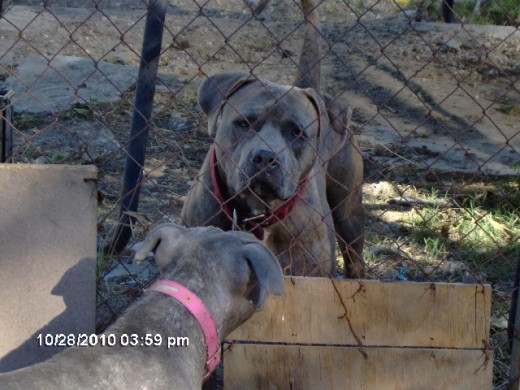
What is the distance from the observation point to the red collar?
4.34m

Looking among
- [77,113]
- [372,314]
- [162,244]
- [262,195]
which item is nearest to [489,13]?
[77,113]

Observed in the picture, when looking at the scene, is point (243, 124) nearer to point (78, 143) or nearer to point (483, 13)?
point (78, 143)

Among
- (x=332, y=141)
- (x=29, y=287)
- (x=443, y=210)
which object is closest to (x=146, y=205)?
(x=332, y=141)

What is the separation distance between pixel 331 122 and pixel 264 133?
0.52 meters

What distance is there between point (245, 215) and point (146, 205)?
1.90 m

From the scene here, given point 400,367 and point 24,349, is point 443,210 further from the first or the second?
point 24,349

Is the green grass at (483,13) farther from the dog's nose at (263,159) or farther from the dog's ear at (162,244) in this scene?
the dog's ear at (162,244)

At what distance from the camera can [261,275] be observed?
3.02 meters

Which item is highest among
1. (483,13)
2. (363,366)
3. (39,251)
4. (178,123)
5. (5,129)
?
(5,129)

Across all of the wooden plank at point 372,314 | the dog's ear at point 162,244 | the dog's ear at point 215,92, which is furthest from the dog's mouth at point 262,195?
the dog's ear at point 162,244

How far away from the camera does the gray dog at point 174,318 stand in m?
2.78

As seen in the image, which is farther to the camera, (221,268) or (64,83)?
(64,83)

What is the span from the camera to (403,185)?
723 centimetres

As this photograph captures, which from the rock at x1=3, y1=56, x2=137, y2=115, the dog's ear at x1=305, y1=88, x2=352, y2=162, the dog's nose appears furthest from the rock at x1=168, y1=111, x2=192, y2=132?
the dog's nose
